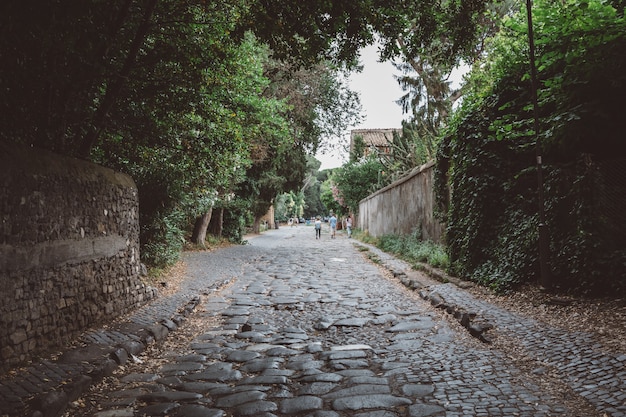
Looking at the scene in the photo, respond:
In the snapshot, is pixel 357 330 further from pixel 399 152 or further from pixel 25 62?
pixel 399 152

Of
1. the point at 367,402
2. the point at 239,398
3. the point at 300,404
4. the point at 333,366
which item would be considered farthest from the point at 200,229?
the point at 367,402

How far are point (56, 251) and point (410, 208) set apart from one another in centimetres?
1279

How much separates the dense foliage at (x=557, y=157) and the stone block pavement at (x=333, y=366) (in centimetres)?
121

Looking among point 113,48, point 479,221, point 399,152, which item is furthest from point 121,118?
point 399,152

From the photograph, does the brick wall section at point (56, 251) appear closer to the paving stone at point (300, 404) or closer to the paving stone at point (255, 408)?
the paving stone at point (255, 408)

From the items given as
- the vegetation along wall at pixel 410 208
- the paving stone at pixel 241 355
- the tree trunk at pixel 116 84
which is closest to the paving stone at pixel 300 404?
the paving stone at pixel 241 355

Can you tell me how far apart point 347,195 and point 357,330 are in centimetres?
2853

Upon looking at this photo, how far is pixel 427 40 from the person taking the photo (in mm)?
6215

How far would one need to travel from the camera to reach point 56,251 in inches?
185

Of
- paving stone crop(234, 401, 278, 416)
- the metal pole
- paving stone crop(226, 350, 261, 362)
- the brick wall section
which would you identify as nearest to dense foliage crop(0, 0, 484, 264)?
the brick wall section

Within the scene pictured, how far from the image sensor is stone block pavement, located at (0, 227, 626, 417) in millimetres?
3291

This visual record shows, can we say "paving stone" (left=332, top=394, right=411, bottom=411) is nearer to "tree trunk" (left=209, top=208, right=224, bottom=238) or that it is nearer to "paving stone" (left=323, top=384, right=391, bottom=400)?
"paving stone" (left=323, top=384, right=391, bottom=400)

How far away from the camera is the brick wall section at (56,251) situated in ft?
13.0

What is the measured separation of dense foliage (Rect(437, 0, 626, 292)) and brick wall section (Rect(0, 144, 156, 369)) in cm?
590
